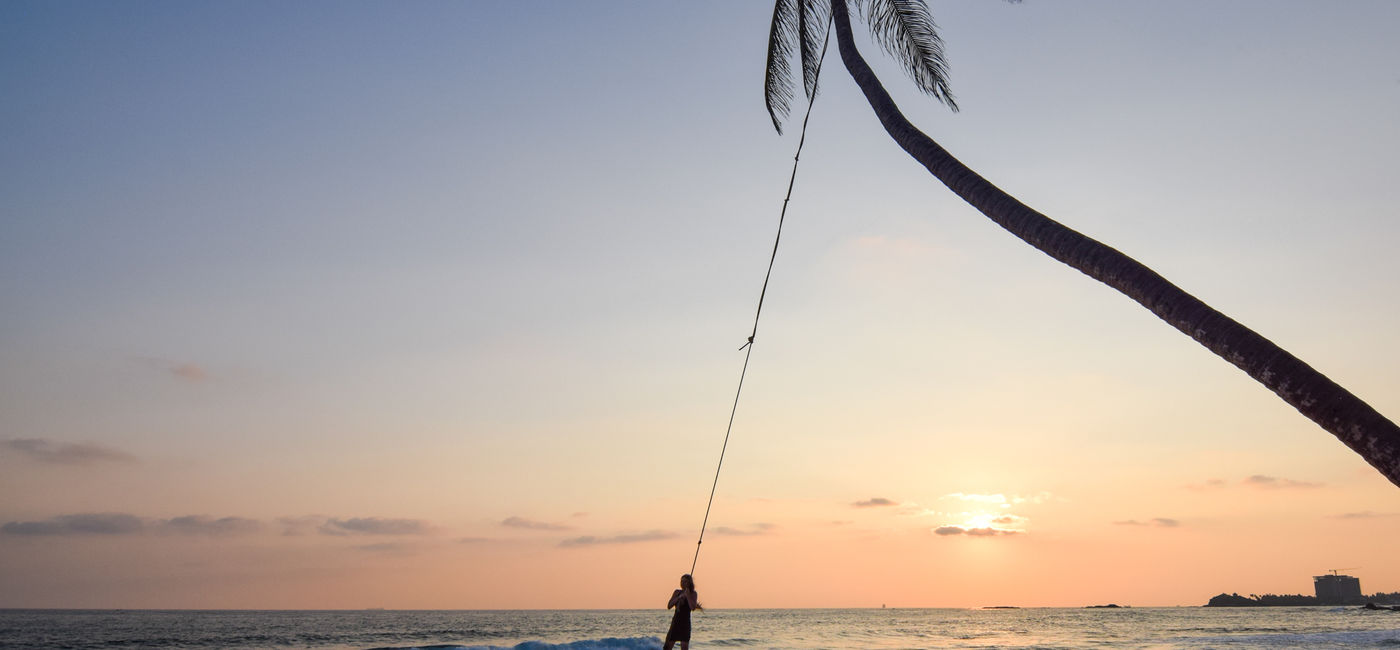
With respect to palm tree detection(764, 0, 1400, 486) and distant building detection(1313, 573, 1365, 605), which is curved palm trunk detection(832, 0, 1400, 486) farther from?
distant building detection(1313, 573, 1365, 605)

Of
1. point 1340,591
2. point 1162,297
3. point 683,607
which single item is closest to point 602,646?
point 683,607

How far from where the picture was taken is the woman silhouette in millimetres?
13469

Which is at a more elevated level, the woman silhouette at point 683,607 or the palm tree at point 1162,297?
the palm tree at point 1162,297

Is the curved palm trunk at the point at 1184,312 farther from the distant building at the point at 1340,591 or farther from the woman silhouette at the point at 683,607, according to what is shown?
the distant building at the point at 1340,591

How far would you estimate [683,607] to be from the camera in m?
14.1

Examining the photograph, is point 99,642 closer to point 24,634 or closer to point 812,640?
point 24,634

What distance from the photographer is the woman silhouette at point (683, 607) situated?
13469 mm

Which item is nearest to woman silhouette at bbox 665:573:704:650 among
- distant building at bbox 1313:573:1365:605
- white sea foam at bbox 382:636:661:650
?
white sea foam at bbox 382:636:661:650

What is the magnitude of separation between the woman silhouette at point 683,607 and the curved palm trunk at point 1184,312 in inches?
323

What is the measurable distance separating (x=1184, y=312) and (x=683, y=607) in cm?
1055

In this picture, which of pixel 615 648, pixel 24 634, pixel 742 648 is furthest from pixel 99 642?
pixel 742 648

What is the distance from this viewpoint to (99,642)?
51500mm

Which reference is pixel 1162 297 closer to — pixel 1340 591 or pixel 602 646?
pixel 602 646

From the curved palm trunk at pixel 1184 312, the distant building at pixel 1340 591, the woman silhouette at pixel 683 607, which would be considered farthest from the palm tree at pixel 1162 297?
the distant building at pixel 1340 591
